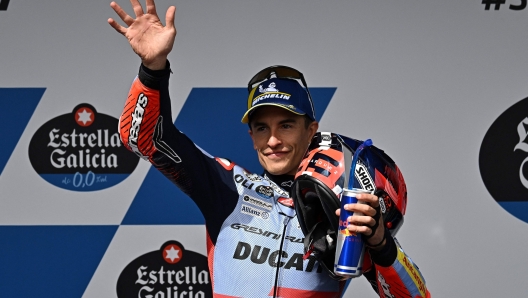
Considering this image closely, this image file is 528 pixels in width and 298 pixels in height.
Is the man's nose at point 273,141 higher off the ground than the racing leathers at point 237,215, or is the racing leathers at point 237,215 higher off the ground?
the man's nose at point 273,141

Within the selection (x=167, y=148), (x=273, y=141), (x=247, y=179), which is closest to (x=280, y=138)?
(x=273, y=141)

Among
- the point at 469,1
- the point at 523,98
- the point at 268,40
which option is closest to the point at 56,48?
the point at 268,40

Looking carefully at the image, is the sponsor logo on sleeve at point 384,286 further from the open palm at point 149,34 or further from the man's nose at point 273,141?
the open palm at point 149,34

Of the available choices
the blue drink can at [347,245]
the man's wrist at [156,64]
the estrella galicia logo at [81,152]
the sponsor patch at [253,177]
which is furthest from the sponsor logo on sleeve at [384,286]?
the estrella galicia logo at [81,152]

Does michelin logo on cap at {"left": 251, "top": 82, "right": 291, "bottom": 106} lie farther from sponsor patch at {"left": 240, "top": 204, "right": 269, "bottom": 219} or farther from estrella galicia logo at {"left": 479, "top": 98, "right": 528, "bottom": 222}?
estrella galicia logo at {"left": 479, "top": 98, "right": 528, "bottom": 222}

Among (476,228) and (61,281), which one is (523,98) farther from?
(61,281)

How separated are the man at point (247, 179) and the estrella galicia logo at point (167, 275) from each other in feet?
2.48

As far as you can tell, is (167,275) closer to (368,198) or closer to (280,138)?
(280,138)

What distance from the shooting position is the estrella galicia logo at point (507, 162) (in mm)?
2395

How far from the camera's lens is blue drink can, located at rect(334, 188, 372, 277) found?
1.30 metres

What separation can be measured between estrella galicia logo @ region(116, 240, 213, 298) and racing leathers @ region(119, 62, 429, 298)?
77cm

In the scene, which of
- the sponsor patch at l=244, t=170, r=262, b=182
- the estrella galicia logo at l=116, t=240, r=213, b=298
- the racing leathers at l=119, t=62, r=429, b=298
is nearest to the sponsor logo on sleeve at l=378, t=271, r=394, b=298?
the racing leathers at l=119, t=62, r=429, b=298

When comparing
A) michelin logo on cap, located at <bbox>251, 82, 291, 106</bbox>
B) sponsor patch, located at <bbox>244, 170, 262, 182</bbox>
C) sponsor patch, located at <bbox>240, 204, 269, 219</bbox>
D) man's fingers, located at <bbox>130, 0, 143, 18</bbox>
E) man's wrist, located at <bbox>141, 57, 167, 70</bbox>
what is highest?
man's fingers, located at <bbox>130, 0, 143, 18</bbox>

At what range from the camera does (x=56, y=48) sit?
2428 mm
